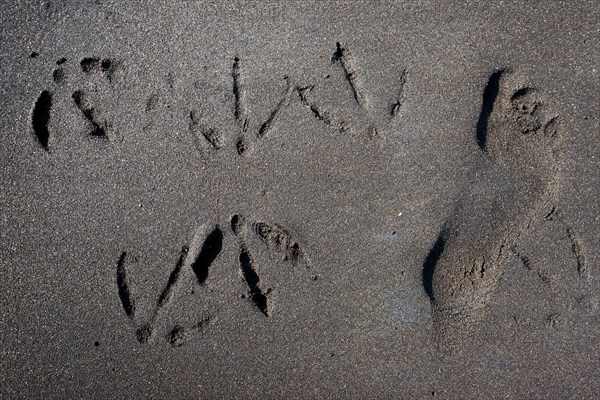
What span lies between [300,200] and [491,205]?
3.06ft

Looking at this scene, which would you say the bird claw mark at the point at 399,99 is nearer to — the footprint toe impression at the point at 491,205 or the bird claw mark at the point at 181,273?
the footprint toe impression at the point at 491,205

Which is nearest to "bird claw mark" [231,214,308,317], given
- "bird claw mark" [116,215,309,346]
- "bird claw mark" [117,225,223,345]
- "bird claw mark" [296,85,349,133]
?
"bird claw mark" [116,215,309,346]

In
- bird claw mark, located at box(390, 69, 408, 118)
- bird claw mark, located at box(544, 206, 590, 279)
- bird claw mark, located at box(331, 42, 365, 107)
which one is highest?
bird claw mark, located at box(331, 42, 365, 107)

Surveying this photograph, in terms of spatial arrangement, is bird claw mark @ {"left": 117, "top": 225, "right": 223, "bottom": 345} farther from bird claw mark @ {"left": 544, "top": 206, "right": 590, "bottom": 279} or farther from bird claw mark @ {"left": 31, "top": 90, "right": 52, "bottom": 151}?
bird claw mark @ {"left": 544, "top": 206, "right": 590, "bottom": 279}

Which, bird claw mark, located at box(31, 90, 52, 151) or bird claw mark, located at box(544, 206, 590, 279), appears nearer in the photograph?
bird claw mark, located at box(544, 206, 590, 279)

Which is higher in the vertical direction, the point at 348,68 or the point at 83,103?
the point at 83,103

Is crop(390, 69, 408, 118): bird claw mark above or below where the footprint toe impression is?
above

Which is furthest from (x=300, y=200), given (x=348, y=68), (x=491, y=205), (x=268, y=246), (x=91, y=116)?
(x=91, y=116)

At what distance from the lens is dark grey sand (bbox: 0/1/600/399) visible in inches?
93.0

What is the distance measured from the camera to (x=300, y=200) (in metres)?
2.42

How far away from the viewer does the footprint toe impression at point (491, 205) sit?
7.75ft

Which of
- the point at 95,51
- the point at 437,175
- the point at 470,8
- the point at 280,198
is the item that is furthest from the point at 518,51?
the point at 95,51

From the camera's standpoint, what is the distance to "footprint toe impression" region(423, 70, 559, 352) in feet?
7.75

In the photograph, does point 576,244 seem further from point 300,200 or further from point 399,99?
point 300,200
